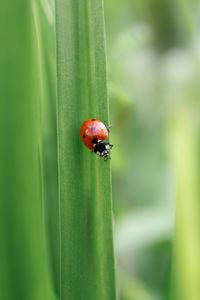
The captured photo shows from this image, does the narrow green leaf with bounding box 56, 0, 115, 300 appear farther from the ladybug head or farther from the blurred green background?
the blurred green background

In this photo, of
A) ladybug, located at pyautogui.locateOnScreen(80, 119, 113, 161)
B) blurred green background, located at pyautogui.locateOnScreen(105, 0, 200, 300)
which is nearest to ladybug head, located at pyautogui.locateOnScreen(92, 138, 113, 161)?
ladybug, located at pyautogui.locateOnScreen(80, 119, 113, 161)

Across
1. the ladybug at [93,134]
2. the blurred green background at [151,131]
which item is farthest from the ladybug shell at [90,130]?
the blurred green background at [151,131]

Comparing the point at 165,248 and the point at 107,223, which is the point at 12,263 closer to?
the point at 107,223

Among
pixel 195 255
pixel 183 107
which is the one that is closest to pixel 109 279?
pixel 195 255

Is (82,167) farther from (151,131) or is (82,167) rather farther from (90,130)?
(151,131)

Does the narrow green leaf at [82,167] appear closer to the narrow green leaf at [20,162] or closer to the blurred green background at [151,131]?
the narrow green leaf at [20,162]

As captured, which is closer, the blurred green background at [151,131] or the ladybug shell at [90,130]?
the ladybug shell at [90,130]

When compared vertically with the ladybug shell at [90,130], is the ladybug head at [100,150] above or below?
below

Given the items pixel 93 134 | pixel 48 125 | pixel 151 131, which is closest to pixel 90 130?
pixel 93 134
